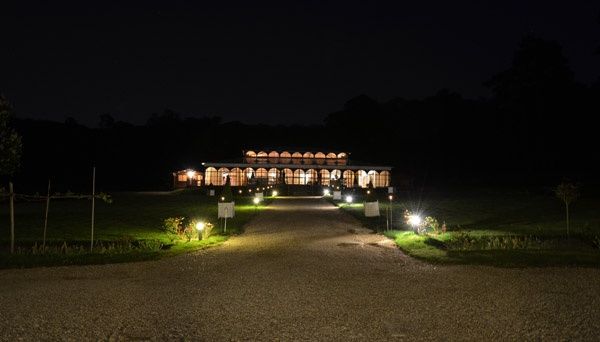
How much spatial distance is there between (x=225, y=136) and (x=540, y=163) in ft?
147

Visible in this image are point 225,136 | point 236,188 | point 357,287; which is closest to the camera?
point 357,287

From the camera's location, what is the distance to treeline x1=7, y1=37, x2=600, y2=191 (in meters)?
49.0

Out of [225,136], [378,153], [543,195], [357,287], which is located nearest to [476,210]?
[543,195]

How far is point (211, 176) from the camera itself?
2178 inches

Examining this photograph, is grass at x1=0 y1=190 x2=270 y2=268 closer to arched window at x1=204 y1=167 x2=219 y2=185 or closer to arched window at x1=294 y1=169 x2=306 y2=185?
arched window at x1=204 y1=167 x2=219 y2=185

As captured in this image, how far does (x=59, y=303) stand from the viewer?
711 cm

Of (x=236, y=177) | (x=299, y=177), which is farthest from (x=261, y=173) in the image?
(x=299, y=177)

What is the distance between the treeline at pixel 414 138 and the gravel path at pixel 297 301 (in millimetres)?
40308

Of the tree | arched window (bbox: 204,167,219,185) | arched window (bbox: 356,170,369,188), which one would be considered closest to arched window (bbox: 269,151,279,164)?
arched window (bbox: 204,167,219,185)

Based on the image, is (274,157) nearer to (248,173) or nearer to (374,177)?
(248,173)

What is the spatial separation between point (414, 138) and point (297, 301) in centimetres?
7035

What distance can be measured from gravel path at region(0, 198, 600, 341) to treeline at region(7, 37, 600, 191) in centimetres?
4031

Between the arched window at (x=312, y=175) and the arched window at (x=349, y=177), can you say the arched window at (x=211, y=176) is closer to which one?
the arched window at (x=312, y=175)

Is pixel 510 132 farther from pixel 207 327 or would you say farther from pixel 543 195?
pixel 207 327
